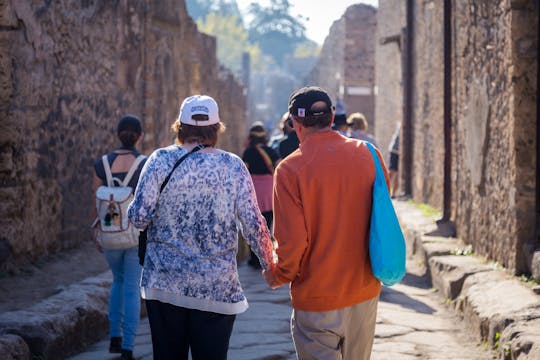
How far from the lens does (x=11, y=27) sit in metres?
6.64

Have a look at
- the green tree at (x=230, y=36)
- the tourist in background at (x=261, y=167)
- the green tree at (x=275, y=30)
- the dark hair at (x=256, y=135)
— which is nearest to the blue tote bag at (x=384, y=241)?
the tourist in background at (x=261, y=167)

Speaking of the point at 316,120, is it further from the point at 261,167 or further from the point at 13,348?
the point at 261,167

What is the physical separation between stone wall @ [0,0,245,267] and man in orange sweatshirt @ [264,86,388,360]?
139 inches

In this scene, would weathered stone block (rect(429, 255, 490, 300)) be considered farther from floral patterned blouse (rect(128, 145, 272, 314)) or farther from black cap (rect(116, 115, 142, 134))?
floral patterned blouse (rect(128, 145, 272, 314))

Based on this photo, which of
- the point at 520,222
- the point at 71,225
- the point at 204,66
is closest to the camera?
the point at 520,222

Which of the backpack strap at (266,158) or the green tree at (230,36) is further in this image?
the green tree at (230,36)

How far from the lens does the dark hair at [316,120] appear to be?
140 inches

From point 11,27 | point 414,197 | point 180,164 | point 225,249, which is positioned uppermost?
point 11,27

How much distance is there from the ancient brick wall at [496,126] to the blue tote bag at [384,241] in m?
3.02

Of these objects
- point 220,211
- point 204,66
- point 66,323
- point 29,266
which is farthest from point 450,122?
point 204,66

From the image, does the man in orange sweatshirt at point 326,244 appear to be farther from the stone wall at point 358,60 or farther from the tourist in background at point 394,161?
the stone wall at point 358,60

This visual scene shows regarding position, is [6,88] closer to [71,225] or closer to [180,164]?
[71,225]

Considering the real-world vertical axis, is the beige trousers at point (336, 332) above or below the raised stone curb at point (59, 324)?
above

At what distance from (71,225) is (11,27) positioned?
187 cm
